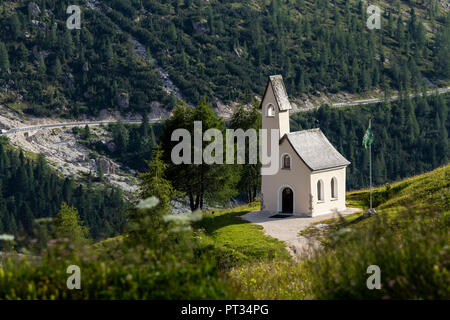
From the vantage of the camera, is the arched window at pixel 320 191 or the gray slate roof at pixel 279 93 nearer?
the arched window at pixel 320 191

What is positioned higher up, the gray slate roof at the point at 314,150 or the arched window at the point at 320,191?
the gray slate roof at the point at 314,150

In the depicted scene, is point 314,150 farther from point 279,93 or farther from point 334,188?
point 279,93

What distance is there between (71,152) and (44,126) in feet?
50.6

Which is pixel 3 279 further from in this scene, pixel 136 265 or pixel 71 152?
pixel 71 152

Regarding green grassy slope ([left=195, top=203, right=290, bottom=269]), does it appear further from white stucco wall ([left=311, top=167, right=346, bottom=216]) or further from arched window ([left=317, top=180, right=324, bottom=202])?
arched window ([left=317, top=180, right=324, bottom=202])

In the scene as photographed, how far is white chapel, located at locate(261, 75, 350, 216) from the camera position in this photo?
5297cm

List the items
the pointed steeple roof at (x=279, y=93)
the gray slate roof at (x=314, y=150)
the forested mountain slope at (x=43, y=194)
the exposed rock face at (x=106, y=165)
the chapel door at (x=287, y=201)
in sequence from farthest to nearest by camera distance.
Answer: the exposed rock face at (x=106, y=165), the forested mountain slope at (x=43, y=194), the pointed steeple roof at (x=279, y=93), the chapel door at (x=287, y=201), the gray slate roof at (x=314, y=150)

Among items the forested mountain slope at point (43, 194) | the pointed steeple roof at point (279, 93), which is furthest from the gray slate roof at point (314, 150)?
the forested mountain slope at point (43, 194)

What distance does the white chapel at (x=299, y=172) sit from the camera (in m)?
53.0

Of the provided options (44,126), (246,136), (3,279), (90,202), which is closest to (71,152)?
(44,126)

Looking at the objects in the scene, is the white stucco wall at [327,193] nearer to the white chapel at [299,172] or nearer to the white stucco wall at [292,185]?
the white chapel at [299,172]
